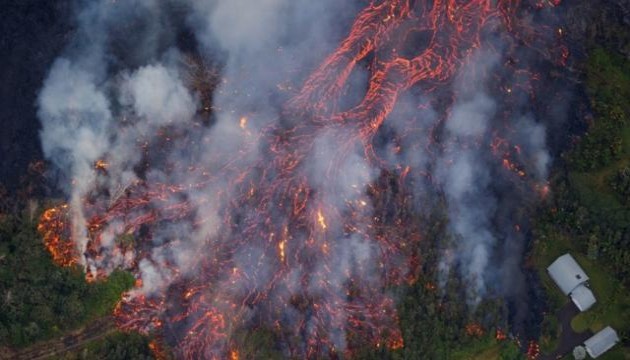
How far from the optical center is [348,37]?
92250 millimetres

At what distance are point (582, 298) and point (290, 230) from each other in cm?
2458

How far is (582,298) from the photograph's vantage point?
89.4 metres

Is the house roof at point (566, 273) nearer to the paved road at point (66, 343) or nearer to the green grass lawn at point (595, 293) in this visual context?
the green grass lawn at point (595, 293)

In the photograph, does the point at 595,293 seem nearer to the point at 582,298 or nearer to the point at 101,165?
the point at 582,298

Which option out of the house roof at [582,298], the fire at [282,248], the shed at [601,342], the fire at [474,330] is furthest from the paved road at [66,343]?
the shed at [601,342]

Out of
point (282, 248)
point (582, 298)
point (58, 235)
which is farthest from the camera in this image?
point (582, 298)

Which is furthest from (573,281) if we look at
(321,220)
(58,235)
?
(58,235)

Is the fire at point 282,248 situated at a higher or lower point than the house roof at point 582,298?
higher

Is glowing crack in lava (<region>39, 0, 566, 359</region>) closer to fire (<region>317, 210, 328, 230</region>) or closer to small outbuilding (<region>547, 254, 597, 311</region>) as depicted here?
fire (<region>317, 210, 328, 230</region>)

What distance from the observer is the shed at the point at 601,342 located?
88.2m

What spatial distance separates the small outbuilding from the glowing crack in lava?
7.65 m

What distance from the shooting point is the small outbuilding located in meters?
89.5

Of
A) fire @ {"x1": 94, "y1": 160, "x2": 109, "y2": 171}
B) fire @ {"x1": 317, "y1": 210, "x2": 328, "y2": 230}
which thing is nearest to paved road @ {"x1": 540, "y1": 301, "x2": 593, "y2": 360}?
fire @ {"x1": 317, "y1": 210, "x2": 328, "y2": 230}

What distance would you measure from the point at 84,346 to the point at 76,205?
37.4ft
